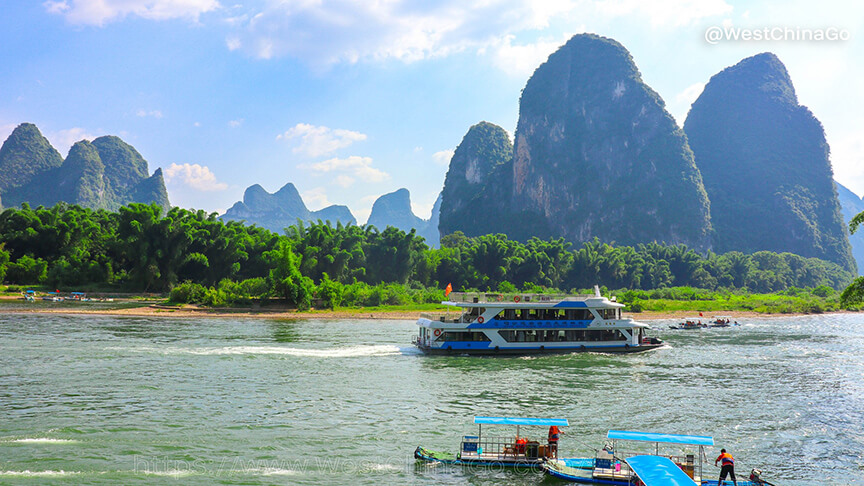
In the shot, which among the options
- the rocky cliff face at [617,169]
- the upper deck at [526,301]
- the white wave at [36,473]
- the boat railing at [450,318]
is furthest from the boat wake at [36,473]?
the rocky cliff face at [617,169]

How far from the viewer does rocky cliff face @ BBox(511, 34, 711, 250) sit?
180m

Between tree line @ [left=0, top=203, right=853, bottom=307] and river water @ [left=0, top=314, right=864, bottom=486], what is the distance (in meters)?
26.9

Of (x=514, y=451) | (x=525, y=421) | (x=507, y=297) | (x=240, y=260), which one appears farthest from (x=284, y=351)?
(x=240, y=260)

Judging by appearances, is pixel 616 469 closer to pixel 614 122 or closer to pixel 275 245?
pixel 275 245

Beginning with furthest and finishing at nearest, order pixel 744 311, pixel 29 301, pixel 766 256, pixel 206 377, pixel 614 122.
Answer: pixel 614 122
pixel 766 256
pixel 744 311
pixel 29 301
pixel 206 377

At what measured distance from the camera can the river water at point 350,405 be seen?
18797 millimetres

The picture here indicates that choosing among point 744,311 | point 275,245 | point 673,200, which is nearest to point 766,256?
point 673,200

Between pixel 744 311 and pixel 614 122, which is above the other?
pixel 614 122

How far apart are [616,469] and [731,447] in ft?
21.1

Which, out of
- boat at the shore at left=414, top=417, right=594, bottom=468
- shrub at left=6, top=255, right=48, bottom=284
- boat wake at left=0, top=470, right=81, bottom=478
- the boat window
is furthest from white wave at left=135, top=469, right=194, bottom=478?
shrub at left=6, top=255, right=48, bottom=284

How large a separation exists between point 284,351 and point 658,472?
2859 centimetres

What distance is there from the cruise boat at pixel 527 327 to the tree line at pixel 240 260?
3359cm

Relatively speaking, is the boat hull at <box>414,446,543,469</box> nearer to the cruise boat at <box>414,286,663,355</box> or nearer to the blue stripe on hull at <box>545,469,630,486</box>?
the blue stripe on hull at <box>545,469,630,486</box>

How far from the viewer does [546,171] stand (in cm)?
19700
